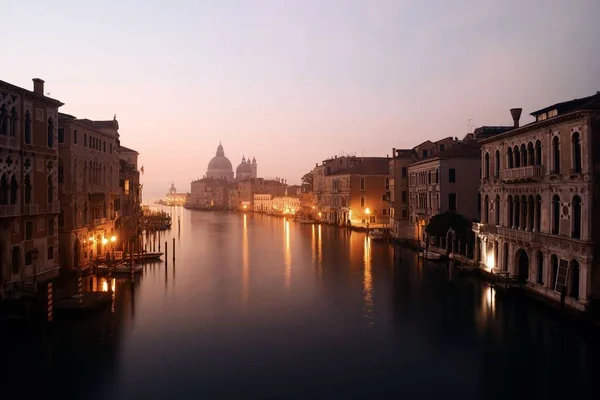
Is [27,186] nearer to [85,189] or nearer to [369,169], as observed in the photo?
[85,189]

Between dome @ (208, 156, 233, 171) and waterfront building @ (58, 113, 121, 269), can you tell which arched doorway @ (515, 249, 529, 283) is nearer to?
waterfront building @ (58, 113, 121, 269)

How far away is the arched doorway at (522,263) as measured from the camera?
20484 mm

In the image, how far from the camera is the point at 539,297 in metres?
18.4

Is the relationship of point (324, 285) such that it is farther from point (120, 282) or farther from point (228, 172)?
point (228, 172)

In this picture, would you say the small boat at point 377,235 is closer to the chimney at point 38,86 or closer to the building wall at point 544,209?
the building wall at point 544,209

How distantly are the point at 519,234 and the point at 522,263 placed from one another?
1.55m

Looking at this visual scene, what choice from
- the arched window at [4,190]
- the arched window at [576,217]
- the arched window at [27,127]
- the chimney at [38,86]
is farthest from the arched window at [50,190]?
the arched window at [576,217]

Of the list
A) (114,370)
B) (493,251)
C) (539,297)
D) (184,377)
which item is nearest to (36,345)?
(114,370)

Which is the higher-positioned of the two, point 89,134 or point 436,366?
point 89,134

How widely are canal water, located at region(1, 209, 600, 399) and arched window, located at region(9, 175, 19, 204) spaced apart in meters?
5.41

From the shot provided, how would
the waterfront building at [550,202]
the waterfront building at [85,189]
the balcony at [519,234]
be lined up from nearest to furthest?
the waterfront building at [550,202]
the balcony at [519,234]
the waterfront building at [85,189]

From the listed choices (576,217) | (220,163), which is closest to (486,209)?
(576,217)

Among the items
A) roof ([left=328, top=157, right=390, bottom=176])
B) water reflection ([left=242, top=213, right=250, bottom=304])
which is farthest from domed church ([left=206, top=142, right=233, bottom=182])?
water reflection ([left=242, top=213, right=250, bottom=304])

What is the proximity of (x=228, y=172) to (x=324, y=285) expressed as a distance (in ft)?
527
